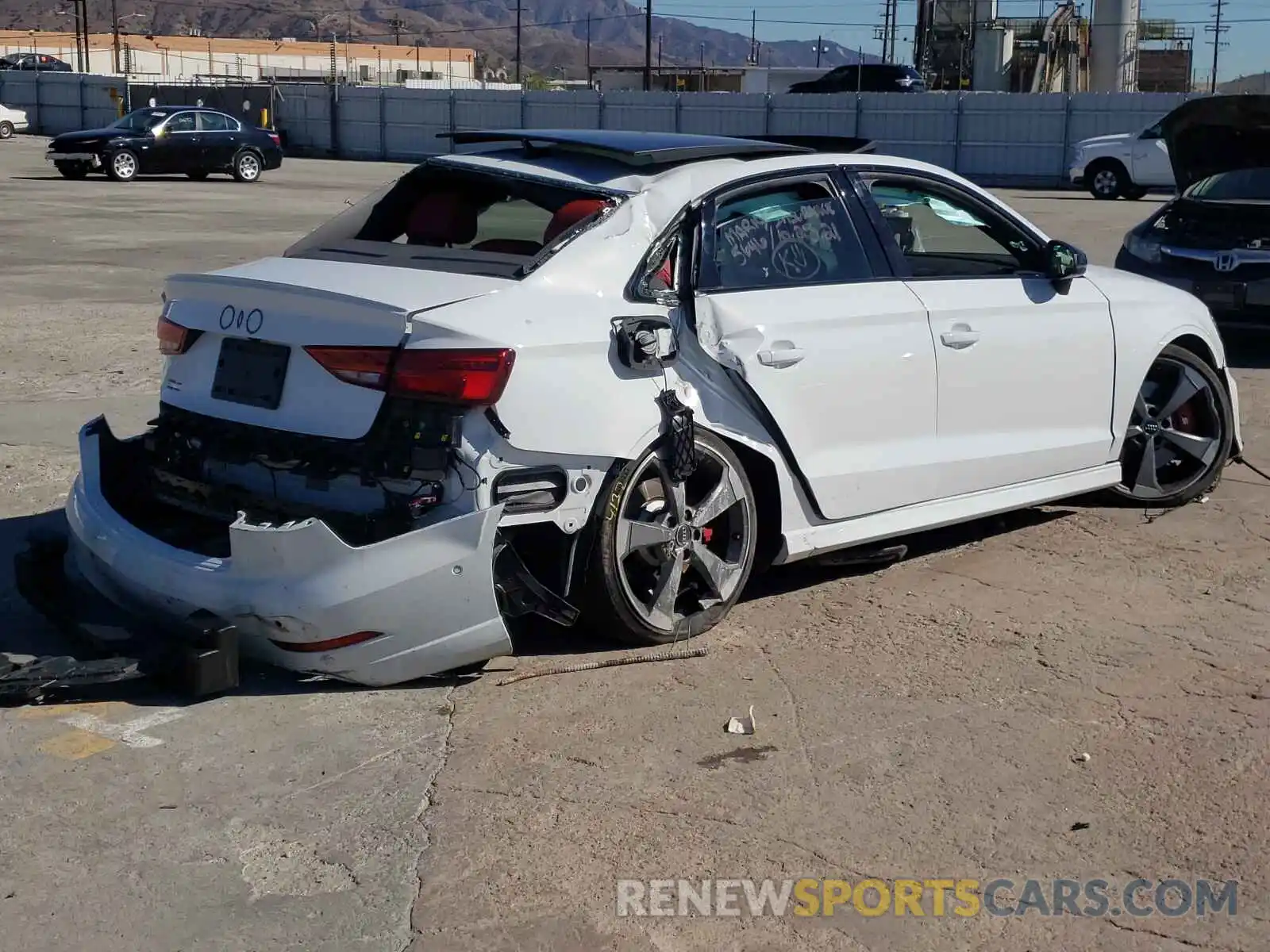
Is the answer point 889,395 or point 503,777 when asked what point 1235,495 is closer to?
point 889,395

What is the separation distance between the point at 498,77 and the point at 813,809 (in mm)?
151771

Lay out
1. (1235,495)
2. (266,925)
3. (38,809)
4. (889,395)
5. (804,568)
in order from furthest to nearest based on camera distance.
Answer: (1235,495) < (804,568) < (889,395) < (38,809) < (266,925)

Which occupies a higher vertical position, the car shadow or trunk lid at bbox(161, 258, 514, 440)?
trunk lid at bbox(161, 258, 514, 440)

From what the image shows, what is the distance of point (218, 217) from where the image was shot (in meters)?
22.8

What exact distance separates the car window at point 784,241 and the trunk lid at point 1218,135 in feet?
15.9

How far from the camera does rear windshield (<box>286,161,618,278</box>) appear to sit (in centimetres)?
517

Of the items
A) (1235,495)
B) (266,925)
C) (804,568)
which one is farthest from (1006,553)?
(266,925)

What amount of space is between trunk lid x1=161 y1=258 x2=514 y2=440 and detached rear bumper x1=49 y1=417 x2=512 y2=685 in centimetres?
42

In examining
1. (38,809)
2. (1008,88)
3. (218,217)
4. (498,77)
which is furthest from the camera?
(498,77)

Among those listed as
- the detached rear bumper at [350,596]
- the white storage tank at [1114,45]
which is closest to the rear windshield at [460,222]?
the detached rear bumper at [350,596]

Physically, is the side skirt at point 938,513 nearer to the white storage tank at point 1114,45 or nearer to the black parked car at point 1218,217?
the black parked car at point 1218,217

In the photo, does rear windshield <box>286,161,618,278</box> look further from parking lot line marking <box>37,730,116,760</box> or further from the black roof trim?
parking lot line marking <box>37,730,116,760</box>

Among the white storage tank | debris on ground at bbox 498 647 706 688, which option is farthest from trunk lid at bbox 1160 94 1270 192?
the white storage tank

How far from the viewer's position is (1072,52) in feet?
175
